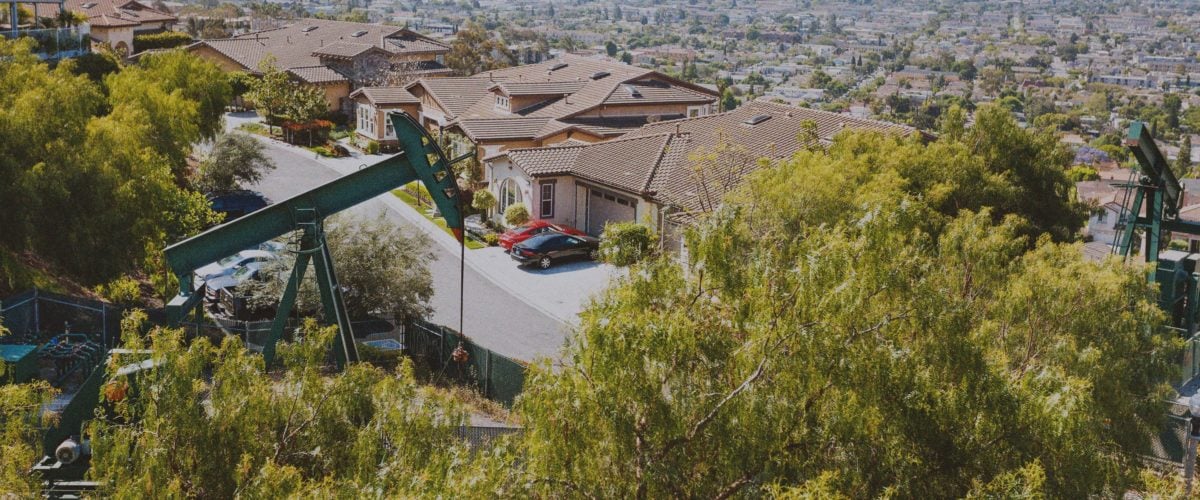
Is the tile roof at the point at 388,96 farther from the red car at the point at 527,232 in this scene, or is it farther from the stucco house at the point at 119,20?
the stucco house at the point at 119,20

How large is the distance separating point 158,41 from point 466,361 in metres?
68.4

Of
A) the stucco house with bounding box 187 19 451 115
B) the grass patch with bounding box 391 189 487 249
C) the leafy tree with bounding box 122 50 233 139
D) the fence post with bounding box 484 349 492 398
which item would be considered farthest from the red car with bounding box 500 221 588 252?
the stucco house with bounding box 187 19 451 115

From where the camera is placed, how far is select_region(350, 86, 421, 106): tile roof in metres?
56.4

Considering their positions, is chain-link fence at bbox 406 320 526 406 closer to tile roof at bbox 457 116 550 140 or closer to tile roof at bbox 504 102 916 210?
tile roof at bbox 504 102 916 210

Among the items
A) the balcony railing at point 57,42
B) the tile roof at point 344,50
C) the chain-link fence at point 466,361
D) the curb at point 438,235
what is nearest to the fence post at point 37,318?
the curb at point 438,235

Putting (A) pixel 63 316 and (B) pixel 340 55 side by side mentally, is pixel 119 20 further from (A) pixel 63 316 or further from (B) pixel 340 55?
(A) pixel 63 316

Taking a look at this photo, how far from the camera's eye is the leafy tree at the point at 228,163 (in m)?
41.8

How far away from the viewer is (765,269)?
36.7 feet

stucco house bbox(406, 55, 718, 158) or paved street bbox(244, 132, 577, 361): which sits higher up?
stucco house bbox(406, 55, 718, 158)

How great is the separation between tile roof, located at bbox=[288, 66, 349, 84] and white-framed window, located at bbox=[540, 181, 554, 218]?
102ft

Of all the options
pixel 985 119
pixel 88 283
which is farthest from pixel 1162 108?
pixel 88 283

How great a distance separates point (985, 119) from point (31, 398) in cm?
2154

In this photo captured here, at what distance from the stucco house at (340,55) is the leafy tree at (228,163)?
22339 mm

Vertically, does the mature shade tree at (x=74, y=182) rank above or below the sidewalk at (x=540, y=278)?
above
